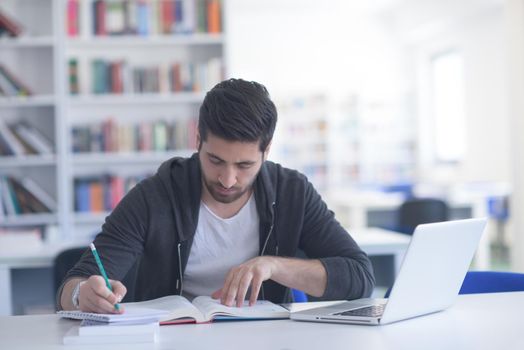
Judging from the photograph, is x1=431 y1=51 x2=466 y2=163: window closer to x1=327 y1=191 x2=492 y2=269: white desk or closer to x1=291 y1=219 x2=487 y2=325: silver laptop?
x1=327 y1=191 x2=492 y2=269: white desk

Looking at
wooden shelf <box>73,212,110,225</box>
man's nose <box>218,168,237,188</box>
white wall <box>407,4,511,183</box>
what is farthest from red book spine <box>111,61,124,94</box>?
white wall <box>407,4,511,183</box>

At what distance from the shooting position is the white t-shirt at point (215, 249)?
6.91 ft

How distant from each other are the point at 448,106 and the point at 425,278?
10109 mm

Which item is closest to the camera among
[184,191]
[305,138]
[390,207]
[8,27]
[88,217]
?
[184,191]

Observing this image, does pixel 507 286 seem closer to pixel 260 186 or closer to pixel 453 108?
pixel 260 186

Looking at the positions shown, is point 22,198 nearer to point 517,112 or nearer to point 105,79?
point 105,79

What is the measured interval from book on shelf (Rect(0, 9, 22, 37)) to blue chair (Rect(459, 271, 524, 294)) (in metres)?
3.87

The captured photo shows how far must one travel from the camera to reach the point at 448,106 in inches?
449

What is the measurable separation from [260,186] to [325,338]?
0.71 metres

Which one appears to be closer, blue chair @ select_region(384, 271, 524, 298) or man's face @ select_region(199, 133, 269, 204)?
man's face @ select_region(199, 133, 269, 204)

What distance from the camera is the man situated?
A: 1.93m

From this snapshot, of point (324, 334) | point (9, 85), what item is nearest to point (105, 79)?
point (9, 85)

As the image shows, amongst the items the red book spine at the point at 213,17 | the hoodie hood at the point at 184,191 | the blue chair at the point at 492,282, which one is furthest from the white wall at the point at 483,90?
the hoodie hood at the point at 184,191

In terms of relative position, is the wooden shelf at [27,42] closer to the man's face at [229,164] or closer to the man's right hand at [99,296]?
the man's face at [229,164]
